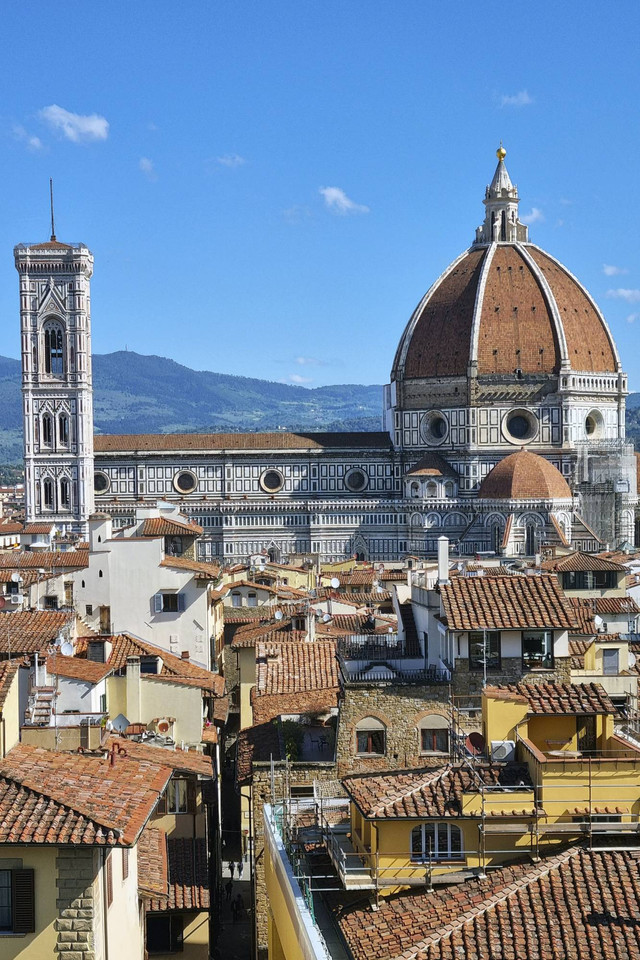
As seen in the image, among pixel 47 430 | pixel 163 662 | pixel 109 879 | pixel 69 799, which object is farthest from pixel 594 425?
pixel 69 799

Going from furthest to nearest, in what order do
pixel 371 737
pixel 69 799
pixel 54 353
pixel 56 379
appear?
1. pixel 54 353
2. pixel 56 379
3. pixel 371 737
4. pixel 69 799

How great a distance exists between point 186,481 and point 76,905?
9045 cm

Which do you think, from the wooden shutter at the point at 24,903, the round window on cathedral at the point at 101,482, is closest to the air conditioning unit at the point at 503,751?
the wooden shutter at the point at 24,903

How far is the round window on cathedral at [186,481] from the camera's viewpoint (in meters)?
101

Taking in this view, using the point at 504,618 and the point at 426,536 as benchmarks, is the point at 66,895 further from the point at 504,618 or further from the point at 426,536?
the point at 426,536

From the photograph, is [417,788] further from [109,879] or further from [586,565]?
[586,565]

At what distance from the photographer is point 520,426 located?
101 metres

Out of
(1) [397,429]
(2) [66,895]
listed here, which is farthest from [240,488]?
(2) [66,895]

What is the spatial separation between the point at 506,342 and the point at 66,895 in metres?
92.6

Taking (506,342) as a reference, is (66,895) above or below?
below

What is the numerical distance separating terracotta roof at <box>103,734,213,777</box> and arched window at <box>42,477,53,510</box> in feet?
250

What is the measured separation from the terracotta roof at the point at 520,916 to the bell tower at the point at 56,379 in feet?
276

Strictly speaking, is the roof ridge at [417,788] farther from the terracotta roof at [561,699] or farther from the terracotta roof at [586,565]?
the terracotta roof at [586,565]

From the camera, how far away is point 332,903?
12.2m
